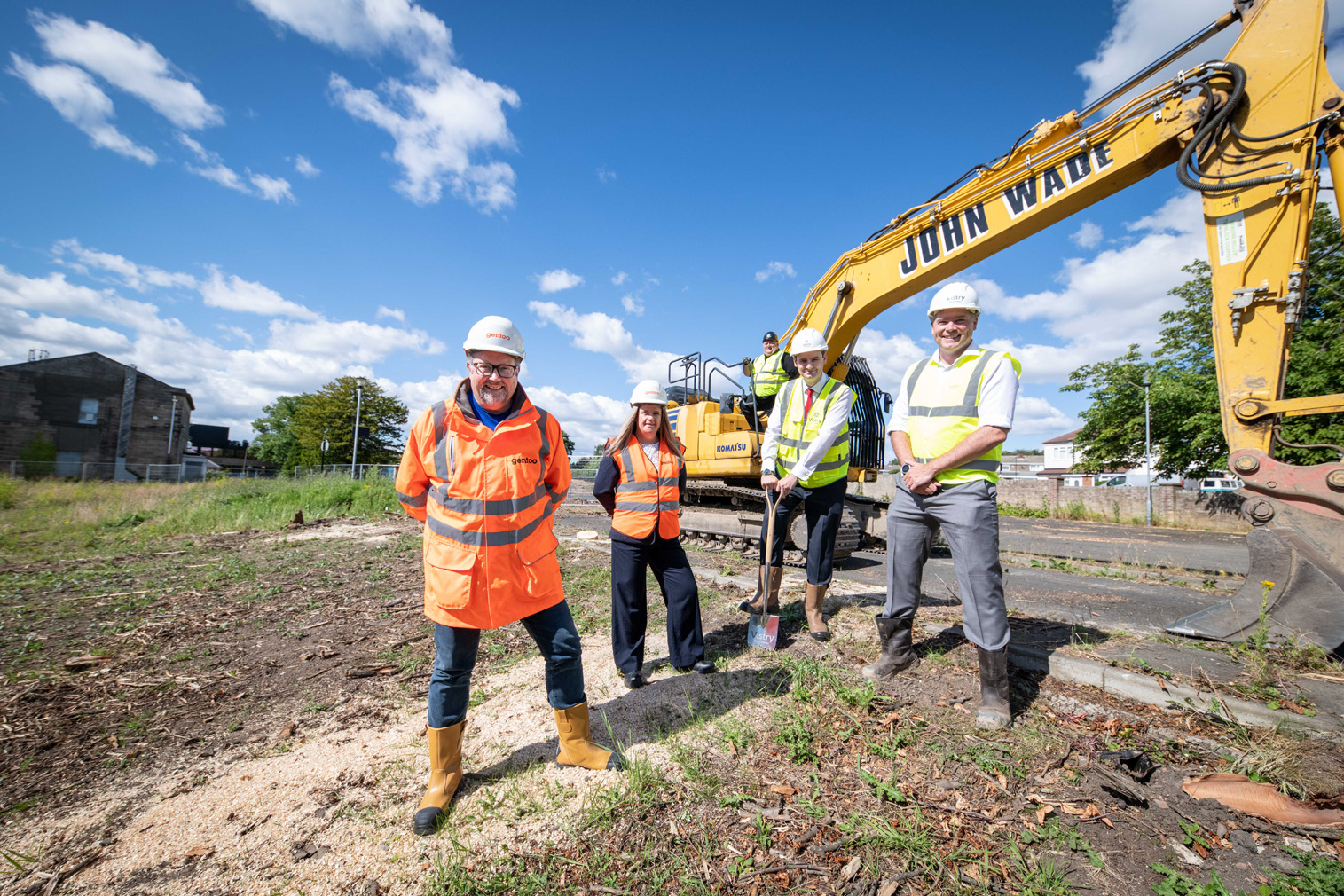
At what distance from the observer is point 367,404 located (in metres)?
40.5

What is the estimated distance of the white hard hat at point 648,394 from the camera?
11.9ft

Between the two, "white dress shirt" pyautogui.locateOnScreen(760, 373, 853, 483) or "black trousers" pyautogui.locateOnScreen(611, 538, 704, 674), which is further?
"white dress shirt" pyautogui.locateOnScreen(760, 373, 853, 483)

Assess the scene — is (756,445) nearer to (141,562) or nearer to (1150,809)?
(1150,809)

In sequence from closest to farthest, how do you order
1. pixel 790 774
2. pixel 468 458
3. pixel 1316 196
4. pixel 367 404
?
pixel 468 458, pixel 790 774, pixel 1316 196, pixel 367 404

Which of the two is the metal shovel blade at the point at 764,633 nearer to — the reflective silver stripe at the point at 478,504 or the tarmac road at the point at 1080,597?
the tarmac road at the point at 1080,597

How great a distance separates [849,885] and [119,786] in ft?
11.0

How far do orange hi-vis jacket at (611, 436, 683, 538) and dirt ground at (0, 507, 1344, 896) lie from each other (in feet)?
3.42

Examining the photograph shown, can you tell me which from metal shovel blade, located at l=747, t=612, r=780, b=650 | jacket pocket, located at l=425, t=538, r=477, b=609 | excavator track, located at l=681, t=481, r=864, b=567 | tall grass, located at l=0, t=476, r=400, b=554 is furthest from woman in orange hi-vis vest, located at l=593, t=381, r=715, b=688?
tall grass, located at l=0, t=476, r=400, b=554

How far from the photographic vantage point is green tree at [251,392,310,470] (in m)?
53.9

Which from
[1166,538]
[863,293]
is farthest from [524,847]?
[1166,538]

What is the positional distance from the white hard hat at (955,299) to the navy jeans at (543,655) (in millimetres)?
2713

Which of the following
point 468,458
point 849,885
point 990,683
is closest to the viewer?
point 849,885

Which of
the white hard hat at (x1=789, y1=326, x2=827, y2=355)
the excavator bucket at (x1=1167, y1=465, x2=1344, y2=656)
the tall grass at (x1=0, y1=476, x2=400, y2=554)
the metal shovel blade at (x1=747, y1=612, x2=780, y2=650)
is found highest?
the white hard hat at (x1=789, y1=326, x2=827, y2=355)

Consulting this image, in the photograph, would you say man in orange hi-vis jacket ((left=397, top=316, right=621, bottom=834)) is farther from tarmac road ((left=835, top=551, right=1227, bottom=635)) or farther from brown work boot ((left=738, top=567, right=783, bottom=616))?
tarmac road ((left=835, top=551, right=1227, bottom=635))
